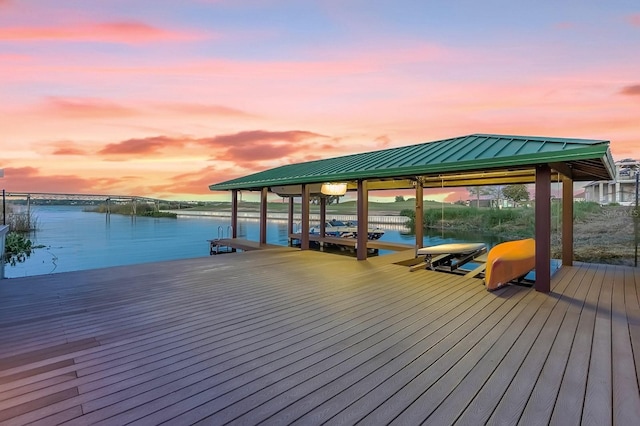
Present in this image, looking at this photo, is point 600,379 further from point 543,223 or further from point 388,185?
point 388,185

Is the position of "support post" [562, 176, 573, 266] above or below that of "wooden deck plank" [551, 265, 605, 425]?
above

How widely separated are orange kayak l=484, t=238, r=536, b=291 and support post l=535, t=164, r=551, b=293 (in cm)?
34

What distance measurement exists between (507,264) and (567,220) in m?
3.11

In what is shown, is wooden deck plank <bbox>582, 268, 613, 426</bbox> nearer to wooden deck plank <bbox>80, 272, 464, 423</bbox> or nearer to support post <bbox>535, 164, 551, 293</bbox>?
support post <bbox>535, 164, 551, 293</bbox>

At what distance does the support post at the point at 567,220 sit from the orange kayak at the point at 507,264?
5.55 feet

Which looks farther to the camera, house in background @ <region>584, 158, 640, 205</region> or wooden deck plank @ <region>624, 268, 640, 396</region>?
house in background @ <region>584, 158, 640, 205</region>

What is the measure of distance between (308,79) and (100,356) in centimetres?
937

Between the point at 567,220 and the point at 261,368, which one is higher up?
the point at 567,220

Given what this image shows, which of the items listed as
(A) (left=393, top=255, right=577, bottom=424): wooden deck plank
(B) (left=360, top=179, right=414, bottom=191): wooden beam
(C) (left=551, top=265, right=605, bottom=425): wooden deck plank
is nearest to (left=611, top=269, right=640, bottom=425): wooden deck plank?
(C) (left=551, top=265, right=605, bottom=425): wooden deck plank

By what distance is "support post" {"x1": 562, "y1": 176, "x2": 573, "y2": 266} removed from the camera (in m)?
6.63

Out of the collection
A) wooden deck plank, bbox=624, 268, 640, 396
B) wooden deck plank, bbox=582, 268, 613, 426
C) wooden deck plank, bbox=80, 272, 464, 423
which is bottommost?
wooden deck plank, bbox=624, 268, 640, 396

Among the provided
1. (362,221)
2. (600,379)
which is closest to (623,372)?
(600,379)

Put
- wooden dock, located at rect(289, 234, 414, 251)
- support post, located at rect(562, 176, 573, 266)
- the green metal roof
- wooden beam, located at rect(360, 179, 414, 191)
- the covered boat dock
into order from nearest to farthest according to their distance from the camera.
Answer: the green metal roof < the covered boat dock < support post, located at rect(562, 176, 573, 266) < wooden beam, located at rect(360, 179, 414, 191) < wooden dock, located at rect(289, 234, 414, 251)

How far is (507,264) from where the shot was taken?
4832mm
